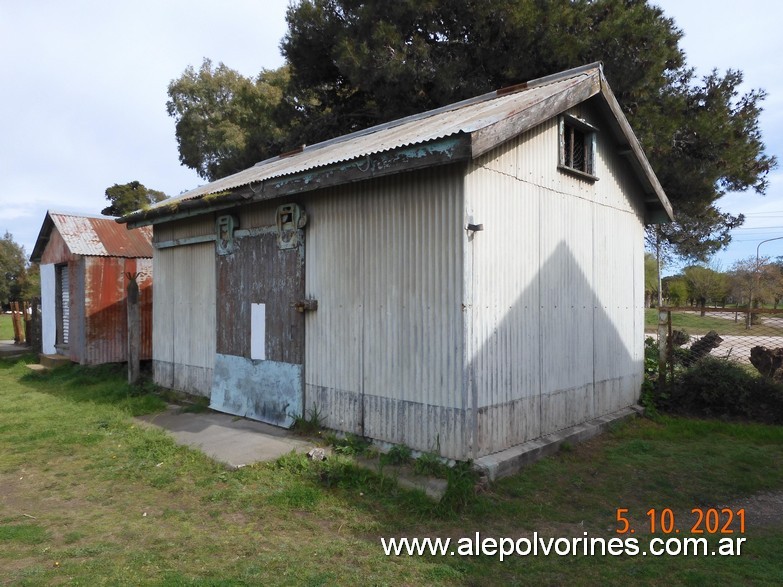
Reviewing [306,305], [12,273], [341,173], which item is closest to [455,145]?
[341,173]

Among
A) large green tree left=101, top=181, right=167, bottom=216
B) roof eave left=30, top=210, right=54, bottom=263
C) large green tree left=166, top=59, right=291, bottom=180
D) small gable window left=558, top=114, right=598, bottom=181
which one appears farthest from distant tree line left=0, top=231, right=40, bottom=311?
small gable window left=558, top=114, right=598, bottom=181

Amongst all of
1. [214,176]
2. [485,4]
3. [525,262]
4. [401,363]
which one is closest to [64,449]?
[401,363]

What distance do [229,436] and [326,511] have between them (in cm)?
267

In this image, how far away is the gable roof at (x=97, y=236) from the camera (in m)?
12.9

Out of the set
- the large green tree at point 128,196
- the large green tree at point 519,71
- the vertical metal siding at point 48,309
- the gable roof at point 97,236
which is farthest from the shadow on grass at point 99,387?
the large green tree at point 128,196

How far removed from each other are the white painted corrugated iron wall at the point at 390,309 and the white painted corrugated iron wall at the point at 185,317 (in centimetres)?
275

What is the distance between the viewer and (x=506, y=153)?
5980mm

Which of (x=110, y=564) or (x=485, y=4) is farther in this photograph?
(x=485, y=4)

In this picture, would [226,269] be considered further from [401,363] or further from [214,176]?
[214,176]

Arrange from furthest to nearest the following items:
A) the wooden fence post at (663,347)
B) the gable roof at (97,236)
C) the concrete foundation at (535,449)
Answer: the gable roof at (97,236) → the wooden fence post at (663,347) → the concrete foundation at (535,449)

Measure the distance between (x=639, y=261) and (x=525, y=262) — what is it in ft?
12.1

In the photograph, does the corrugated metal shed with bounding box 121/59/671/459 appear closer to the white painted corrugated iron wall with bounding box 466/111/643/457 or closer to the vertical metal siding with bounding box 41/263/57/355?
the white painted corrugated iron wall with bounding box 466/111/643/457

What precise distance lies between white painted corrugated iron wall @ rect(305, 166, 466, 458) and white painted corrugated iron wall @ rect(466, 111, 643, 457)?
0.88 feet

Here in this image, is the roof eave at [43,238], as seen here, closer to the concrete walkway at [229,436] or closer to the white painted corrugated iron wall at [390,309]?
the concrete walkway at [229,436]
